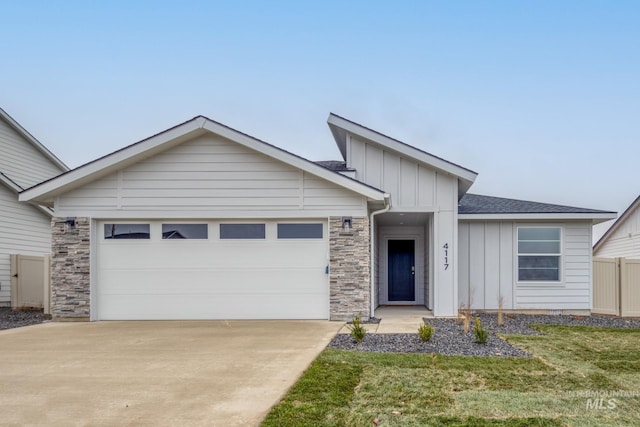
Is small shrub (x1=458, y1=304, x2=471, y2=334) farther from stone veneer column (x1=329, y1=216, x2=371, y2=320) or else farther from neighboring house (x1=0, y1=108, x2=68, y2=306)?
neighboring house (x1=0, y1=108, x2=68, y2=306)

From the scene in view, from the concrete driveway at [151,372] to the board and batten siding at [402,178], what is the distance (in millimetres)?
3943

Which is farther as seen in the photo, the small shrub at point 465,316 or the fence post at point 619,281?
the fence post at point 619,281

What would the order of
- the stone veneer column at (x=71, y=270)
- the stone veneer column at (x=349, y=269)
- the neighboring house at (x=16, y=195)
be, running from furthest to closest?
the neighboring house at (x=16, y=195), the stone veneer column at (x=71, y=270), the stone veneer column at (x=349, y=269)

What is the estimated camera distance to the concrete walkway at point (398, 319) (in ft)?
31.5

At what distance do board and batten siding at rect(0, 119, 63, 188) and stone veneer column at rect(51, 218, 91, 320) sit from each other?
855 cm

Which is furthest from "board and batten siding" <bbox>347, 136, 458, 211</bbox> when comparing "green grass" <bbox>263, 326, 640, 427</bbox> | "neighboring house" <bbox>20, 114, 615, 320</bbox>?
"green grass" <bbox>263, 326, 640, 427</bbox>

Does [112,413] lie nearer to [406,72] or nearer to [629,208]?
[406,72]

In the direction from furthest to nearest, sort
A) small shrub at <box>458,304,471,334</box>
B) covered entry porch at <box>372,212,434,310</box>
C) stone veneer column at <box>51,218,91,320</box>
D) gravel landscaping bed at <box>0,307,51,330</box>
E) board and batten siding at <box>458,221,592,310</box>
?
covered entry porch at <box>372,212,434,310</box>, board and batten siding at <box>458,221,592,310</box>, gravel landscaping bed at <box>0,307,51,330</box>, stone veneer column at <box>51,218,91,320</box>, small shrub at <box>458,304,471,334</box>

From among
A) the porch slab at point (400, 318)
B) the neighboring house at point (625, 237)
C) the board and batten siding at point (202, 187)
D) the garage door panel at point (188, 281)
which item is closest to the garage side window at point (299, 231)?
the board and batten siding at point (202, 187)

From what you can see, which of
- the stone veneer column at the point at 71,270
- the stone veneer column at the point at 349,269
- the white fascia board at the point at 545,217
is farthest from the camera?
the white fascia board at the point at 545,217

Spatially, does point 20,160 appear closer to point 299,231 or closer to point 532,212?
point 299,231

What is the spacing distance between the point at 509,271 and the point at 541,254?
3.18ft

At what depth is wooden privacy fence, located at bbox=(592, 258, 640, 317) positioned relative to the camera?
42.0 ft

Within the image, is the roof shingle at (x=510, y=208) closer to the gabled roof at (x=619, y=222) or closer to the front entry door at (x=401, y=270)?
the front entry door at (x=401, y=270)
